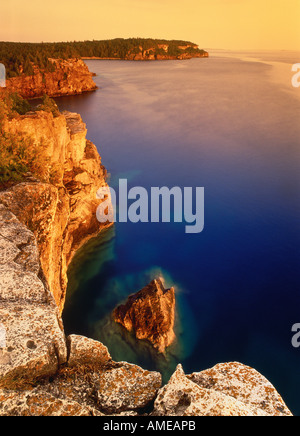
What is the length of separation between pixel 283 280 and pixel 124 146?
80.3ft

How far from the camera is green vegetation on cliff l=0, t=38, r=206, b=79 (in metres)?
55.6

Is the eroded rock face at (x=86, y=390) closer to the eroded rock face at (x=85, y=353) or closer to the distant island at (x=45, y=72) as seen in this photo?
the eroded rock face at (x=85, y=353)

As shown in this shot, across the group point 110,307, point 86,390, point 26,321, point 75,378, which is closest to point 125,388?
point 86,390

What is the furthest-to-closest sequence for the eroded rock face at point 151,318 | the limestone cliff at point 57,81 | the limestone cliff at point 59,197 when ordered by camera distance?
the limestone cliff at point 57,81, the eroded rock face at point 151,318, the limestone cliff at point 59,197

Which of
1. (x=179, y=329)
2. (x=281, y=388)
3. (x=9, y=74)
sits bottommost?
(x=281, y=388)

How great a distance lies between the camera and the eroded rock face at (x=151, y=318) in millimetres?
12492

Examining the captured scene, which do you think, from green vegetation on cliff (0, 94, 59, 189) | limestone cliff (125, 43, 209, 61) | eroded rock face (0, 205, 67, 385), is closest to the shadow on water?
green vegetation on cliff (0, 94, 59, 189)

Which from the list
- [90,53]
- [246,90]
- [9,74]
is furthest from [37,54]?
[90,53]

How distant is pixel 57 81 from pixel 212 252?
2327 inches

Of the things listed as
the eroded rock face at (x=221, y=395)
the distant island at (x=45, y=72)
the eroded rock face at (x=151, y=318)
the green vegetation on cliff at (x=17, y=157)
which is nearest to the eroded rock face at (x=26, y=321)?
the eroded rock face at (x=221, y=395)

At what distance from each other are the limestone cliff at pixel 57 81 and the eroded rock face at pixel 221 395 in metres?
62.7

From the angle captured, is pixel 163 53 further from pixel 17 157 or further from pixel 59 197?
pixel 17 157
